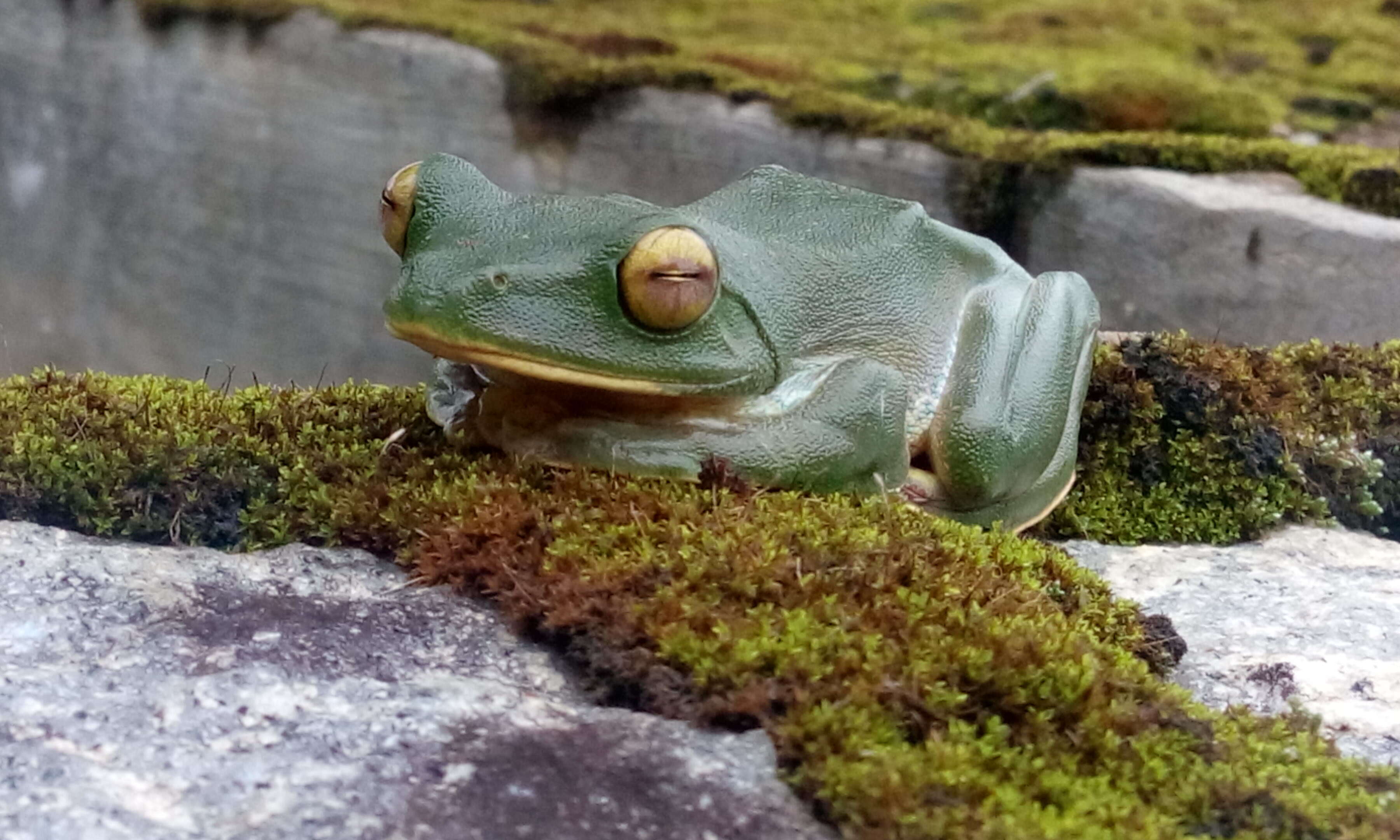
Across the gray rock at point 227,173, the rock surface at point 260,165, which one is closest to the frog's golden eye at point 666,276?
the rock surface at point 260,165

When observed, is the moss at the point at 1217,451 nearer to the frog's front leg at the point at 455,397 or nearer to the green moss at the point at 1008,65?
the frog's front leg at the point at 455,397

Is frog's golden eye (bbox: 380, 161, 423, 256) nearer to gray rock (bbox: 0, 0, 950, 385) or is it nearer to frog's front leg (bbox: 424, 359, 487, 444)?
frog's front leg (bbox: 424, 359, 487, 444)

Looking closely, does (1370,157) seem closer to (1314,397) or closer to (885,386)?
(1314,397)

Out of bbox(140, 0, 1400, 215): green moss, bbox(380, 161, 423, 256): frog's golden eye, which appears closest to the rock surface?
bbox(140, 0, 1400, 215): green moss

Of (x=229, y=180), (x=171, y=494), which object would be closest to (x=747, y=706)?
(x=171, y=494)

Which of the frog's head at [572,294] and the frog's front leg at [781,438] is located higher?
the frog's head at [572,294]

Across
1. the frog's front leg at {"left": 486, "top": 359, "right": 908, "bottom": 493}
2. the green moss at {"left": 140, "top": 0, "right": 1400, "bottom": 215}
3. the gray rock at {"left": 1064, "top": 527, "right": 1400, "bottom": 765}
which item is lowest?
the gray rock at {"left": 1064, "top": 527, "right": 1400, "bottom": 765}

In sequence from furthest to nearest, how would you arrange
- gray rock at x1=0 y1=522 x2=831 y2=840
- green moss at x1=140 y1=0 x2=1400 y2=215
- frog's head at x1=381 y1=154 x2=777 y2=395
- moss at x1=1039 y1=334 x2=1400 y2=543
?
green moss at x1=140 y1=0 x2=1400 y2=215 → moss at x1=1039 y1=334 x2=1400 y2=543 → frog's head at x1=381 y1=154 x2=777 y2=395 → gray rock at x1=0 y1=522 x2=831 y2=840
